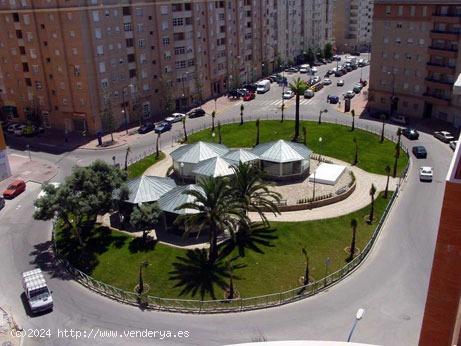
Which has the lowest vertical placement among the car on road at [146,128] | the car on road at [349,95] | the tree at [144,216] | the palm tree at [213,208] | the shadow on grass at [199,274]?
the shadow on grass at [199,274]

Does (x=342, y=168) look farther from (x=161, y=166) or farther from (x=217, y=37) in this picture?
(x=217, y=37)

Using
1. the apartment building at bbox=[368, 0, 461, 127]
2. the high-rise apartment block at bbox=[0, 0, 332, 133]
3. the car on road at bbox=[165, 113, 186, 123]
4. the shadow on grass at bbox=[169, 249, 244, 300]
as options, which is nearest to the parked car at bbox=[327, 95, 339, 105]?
the apartment building at bbox=[368, 0, 461, 127]

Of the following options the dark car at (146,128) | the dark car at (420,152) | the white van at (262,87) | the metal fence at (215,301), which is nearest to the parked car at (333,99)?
the white van at (262,87)

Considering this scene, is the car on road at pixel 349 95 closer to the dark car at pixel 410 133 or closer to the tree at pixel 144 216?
the dark car at pixel 410 133


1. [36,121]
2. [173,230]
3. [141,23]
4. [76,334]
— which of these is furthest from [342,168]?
[36,121]

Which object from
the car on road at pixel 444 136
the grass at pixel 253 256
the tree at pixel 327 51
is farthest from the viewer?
the tree at pixel 327 51

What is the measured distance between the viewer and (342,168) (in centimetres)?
6178

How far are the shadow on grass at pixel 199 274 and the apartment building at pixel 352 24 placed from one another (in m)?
134

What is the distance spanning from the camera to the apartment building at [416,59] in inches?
3073

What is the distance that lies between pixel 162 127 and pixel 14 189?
28.6 m

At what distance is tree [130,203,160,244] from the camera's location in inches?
1821

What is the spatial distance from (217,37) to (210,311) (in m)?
77.8

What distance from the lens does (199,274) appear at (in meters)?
42.9

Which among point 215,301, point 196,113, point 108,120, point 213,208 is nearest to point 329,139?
point 196,113
